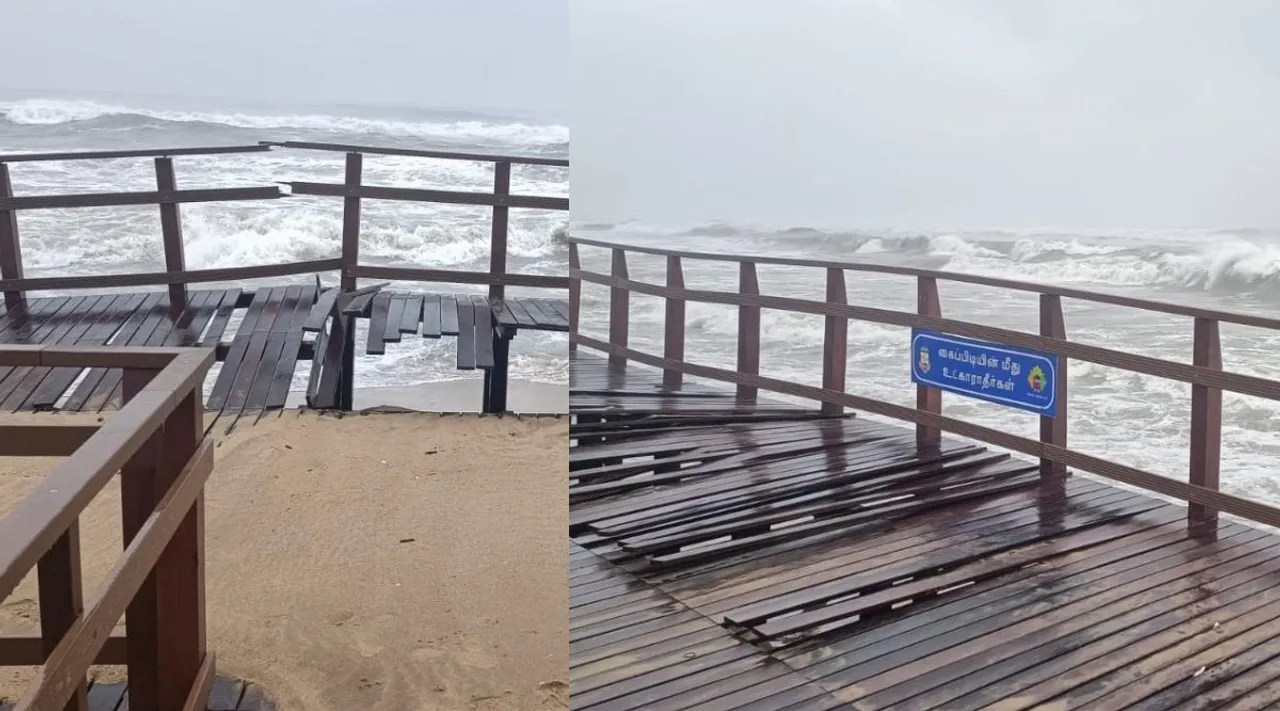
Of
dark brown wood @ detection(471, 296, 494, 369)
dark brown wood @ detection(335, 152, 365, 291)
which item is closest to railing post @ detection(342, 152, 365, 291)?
dark brown wood @ detection(335, 152, 365, 291)

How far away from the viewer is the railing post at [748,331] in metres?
2.92

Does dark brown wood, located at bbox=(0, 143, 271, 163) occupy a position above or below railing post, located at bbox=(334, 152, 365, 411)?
above

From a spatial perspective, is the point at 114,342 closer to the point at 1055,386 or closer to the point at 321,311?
the point at 321,311

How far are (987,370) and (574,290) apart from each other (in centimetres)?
130

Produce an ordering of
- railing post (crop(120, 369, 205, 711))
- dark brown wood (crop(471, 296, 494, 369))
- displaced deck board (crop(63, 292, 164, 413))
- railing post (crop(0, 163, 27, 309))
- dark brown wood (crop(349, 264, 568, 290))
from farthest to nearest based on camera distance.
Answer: dark brown wood (crop(349, 264, 568, 290)) → railing post (crop(0, 163, 27, 309)) → dark brown wood (crop(471, 296, 494, 369)) → displaced deck board (crop(63, 292, 164, 413)) → railing post (crop(120, 369, 205, 711))

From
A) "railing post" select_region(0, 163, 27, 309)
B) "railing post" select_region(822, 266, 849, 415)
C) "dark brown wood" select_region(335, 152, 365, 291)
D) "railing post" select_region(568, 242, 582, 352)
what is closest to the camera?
"railing post" select_region(568, 242, 582, 352)

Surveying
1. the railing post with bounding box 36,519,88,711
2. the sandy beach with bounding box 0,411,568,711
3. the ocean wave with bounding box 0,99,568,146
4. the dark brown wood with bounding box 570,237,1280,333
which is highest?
the ocean wave with bounding box 0,99,568,146

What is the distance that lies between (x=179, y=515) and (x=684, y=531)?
39.7 inches

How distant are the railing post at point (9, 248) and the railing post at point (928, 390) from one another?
321 centimetres

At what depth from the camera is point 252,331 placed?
4.04 metres

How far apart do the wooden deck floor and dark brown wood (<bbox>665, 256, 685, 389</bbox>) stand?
229 mm

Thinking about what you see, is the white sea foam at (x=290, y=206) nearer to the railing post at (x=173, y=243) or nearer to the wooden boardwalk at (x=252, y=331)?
the wooden boardwalk at (x=252, y=331)

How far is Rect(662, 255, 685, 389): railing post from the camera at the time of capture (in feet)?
8.41

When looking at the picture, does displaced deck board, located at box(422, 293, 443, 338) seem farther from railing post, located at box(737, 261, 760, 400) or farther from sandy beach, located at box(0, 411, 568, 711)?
railing post, located at box(737, 261, 760, 400)
